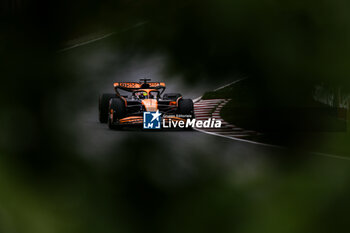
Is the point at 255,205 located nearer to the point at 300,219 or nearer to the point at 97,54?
the point at 300,219

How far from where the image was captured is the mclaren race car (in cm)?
28

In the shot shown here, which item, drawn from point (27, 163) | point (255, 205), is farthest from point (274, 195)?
point (27, 163)

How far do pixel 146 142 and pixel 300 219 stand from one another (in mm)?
93

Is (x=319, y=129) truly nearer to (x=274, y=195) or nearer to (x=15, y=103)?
(x=274, y=195)

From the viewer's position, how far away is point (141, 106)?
1.18 ft

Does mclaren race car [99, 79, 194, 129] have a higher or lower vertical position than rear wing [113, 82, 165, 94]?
lower

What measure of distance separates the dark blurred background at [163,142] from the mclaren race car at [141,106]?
2.2 inches

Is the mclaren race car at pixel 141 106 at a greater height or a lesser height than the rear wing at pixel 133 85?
lesser

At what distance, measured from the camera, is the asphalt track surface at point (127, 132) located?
19cm

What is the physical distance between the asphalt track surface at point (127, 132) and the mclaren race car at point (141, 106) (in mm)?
23

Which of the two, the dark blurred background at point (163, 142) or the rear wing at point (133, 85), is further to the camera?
the rear wing at point (133, 85)

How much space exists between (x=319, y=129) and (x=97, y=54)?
132 millimetres

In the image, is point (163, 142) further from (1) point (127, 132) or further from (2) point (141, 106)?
(2) point (141, 106)

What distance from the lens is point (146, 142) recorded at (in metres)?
0.21
